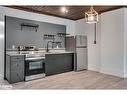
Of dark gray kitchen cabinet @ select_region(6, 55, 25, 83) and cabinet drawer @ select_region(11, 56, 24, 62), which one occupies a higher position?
cabinet drawer @ select_region(11, 56, 24, 62)

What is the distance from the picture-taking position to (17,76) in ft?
13.0

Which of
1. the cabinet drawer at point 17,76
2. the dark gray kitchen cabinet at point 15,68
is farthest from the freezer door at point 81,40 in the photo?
the cabinet drawer at point 17,76

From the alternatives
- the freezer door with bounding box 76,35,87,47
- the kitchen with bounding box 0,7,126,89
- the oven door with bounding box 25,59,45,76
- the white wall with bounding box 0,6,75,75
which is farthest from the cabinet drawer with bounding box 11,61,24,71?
the freezer door with bounding box 76,35,87,47

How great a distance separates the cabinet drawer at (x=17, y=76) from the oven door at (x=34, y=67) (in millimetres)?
165

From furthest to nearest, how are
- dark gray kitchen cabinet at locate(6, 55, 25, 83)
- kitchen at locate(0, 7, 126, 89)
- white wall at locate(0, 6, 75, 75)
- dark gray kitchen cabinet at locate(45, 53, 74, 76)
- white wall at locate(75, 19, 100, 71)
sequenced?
white wall at locate(75, 19, 100, 71), dark gray kitchen cabinet at locate(45, 53, 74, 76), kitchen at locate(0, 7, 126, 89), white wall at locate(0, 6, 75, 75), dark gray kitchen cabinet at locate(6, 55, 25, 83)

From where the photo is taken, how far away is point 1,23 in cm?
425

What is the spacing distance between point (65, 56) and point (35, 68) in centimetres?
163

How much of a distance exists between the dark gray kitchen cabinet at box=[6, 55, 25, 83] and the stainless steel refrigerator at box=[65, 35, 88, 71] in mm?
2529

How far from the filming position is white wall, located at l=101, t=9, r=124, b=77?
183 inches

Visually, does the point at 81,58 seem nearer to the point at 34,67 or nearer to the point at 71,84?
the point at 71,84

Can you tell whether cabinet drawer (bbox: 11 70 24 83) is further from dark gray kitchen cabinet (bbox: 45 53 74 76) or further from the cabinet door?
the cabinet door

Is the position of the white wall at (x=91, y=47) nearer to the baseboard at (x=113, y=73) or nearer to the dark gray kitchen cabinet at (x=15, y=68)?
the baseboard at (x=113, y=73)
